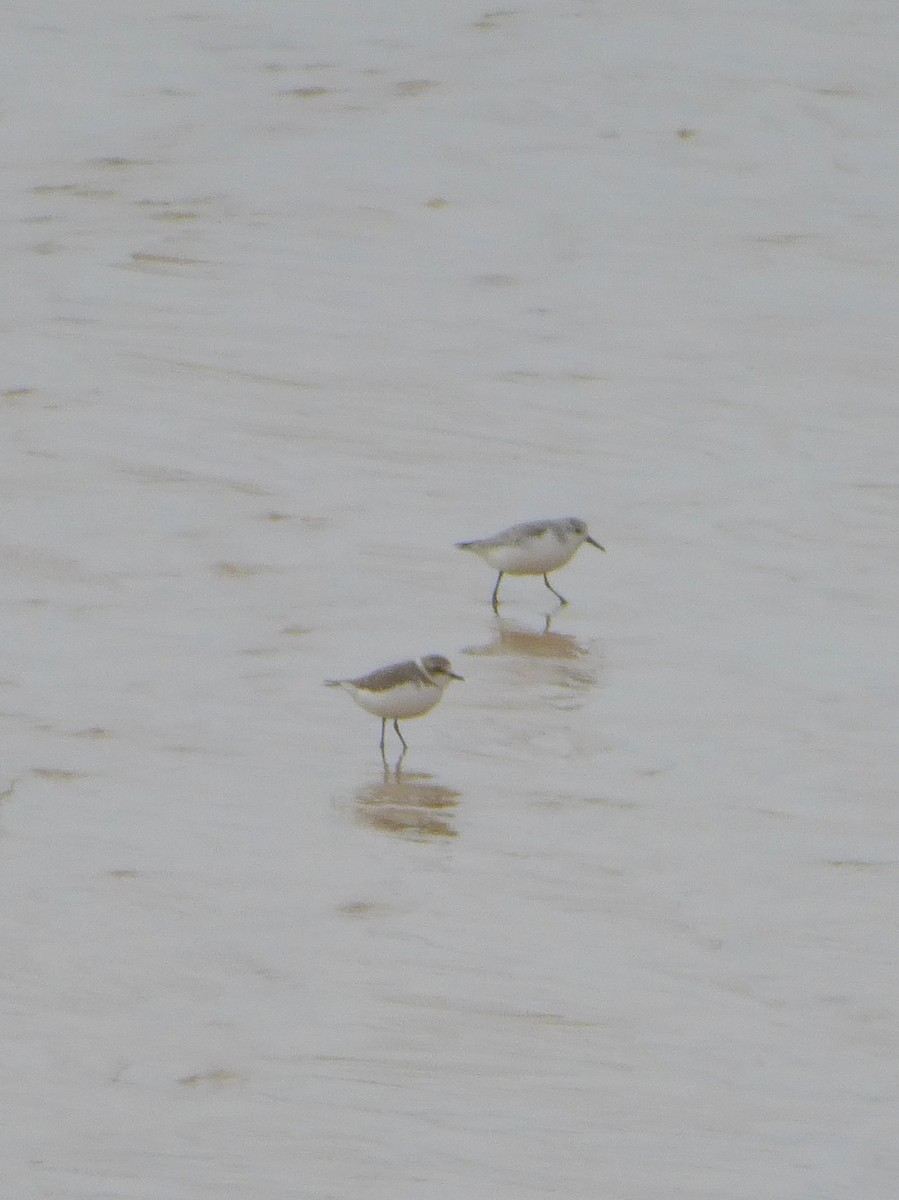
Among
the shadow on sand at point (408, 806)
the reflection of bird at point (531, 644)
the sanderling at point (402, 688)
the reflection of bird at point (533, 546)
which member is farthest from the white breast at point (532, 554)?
the shadow on sand at point (408, 806)

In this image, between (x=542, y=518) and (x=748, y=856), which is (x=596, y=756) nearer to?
(x=748, y=856)

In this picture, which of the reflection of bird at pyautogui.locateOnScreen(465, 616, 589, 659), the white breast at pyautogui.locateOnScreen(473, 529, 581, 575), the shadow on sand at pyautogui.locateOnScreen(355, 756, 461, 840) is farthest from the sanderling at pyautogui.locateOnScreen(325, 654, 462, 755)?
the white breast at pyautogui.locateOnScreen(473, 529, 581, 575)

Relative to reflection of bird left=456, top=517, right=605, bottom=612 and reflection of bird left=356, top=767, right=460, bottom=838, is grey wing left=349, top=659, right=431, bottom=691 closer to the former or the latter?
reflection of bird left=356, top=767, right=460, bottom=838

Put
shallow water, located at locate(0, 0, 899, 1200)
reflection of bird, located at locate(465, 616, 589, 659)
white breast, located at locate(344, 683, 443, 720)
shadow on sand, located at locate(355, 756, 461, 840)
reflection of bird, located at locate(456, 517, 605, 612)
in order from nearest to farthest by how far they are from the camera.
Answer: shallow water, located at locate(0, 0, 899, 1200), shadow on sand, located at locate(355, 756, 461, 840), white breast, located at locate(344, 683, 443, 720), reflection of bird, located at locate(465, 616, 589, 659), reflection of bird, located at locate(456, 517, 605, 612)

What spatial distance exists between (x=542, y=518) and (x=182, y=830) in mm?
3523

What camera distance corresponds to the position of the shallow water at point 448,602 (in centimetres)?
557

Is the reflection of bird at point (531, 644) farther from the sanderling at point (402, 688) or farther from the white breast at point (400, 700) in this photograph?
the white breast at point (400, 700)

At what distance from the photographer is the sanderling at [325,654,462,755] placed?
748 cm

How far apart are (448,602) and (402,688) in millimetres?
1913

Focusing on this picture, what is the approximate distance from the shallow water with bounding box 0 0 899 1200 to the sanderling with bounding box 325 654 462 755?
0.74 feet

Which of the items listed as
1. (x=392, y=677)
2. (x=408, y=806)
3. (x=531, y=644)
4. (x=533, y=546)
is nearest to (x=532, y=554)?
(x=533, y=546)

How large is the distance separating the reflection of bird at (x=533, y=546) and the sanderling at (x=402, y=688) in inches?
52.3

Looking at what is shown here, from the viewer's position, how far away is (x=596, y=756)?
7.80 meters

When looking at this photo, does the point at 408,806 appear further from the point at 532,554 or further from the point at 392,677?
the point at 532,554
